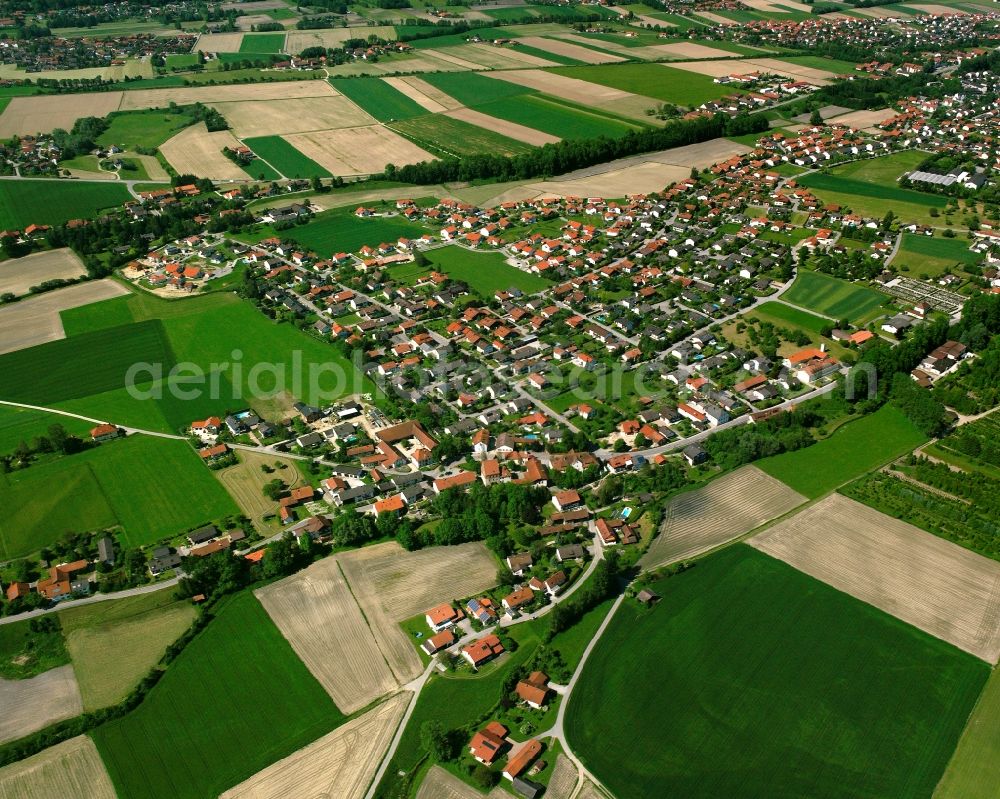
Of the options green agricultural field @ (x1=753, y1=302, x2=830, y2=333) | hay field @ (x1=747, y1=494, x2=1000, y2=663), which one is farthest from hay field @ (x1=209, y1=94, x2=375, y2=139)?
hay field @ (x1=747, y1=494, x2=1000, y2=663)

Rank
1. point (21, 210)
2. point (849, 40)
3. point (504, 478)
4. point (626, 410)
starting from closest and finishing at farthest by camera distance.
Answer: point (504, 478)
point (626, 410)
point (21, 210)
point (849, 40)

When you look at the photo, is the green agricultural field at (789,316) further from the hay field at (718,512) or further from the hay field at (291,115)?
the hay field at (291,115)

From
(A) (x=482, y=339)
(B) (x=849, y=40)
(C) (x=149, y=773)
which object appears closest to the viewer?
Answer: (C) (x=149, y=773)

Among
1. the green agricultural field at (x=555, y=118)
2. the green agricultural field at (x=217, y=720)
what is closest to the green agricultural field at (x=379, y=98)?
the green agricultural field at (x=555, y=118)

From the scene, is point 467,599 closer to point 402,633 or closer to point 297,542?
point 402,633

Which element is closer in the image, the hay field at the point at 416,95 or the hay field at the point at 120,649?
the hay field at the point at 120,649

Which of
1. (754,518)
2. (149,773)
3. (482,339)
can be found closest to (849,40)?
(482,339)

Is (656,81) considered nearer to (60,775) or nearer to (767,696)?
(767,696)
